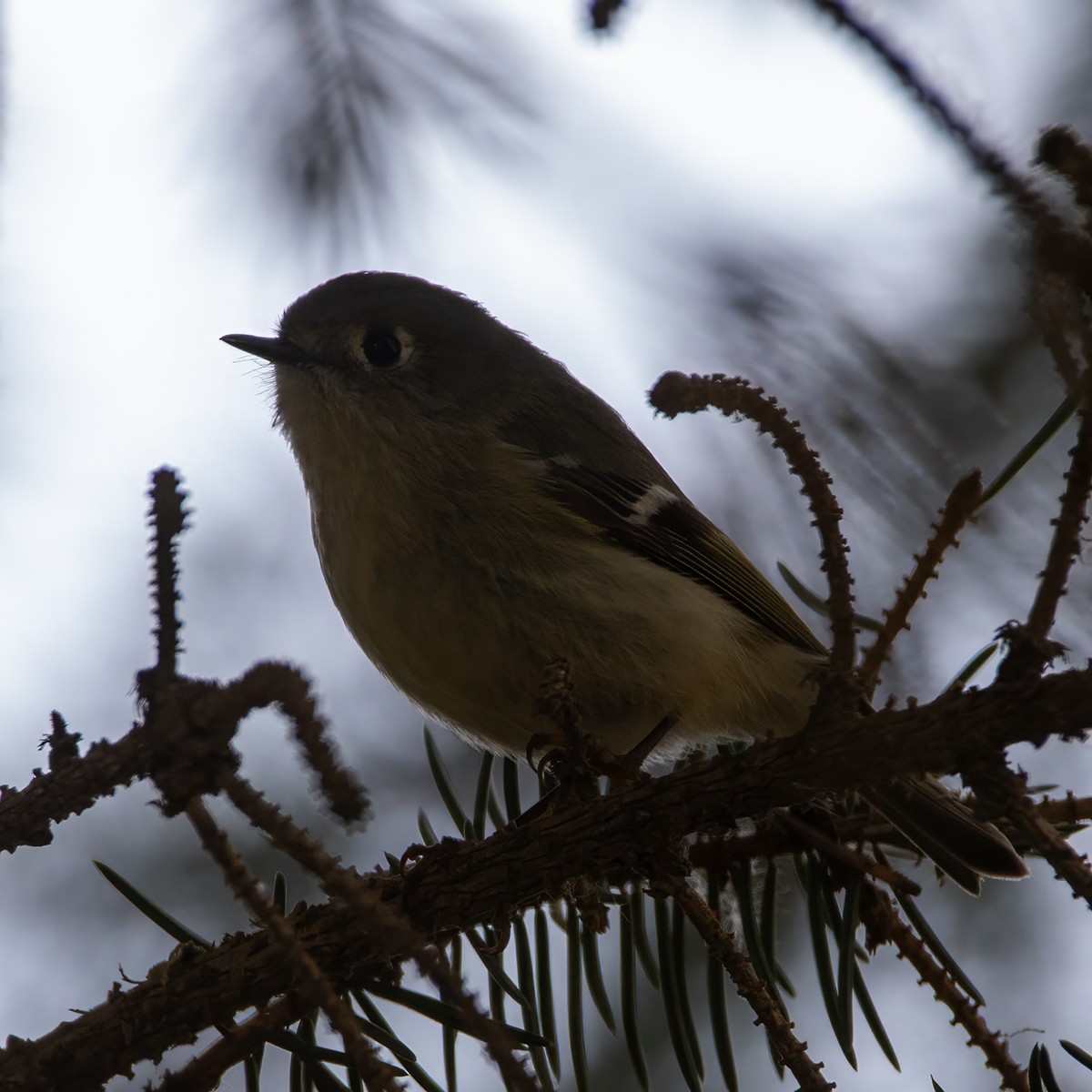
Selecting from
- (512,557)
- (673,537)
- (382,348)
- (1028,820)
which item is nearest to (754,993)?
(1028,820)

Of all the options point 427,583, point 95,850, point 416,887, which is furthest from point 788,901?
point 95,850

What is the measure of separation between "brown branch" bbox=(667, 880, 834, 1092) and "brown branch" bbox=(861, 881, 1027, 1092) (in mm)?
133

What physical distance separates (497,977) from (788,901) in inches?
32.6

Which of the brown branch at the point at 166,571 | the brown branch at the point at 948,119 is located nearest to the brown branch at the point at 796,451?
the brown branch at the point at 948,119

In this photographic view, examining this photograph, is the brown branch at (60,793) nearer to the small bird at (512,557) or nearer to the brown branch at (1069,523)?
the brown branch at (1069,523)

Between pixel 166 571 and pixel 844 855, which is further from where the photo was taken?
pixel 844 855

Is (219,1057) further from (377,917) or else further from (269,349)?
(269,349)

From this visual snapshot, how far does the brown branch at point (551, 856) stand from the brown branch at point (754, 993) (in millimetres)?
53

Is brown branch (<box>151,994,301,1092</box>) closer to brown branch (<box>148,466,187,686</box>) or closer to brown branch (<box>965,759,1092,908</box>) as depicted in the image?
brown branch (<box>148,466,187,686</box>)

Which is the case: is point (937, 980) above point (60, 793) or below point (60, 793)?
below

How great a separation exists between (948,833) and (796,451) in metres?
0.66

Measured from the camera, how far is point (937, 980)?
3.38 feet

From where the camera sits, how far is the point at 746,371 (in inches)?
63.3

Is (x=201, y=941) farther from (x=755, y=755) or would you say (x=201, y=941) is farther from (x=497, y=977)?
(x=755, y=755)
